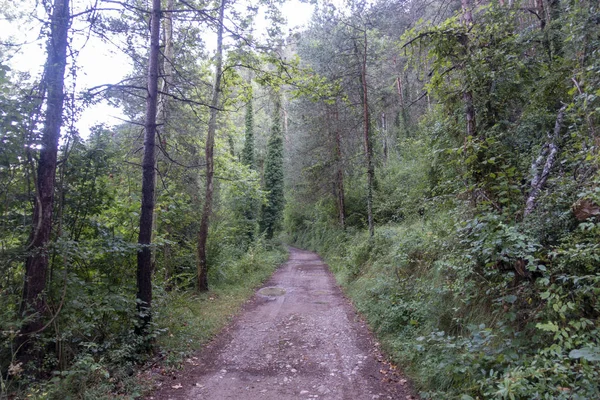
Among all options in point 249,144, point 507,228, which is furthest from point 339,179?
point 507,228

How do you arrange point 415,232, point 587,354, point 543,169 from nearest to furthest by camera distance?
point 587,354
point 543,169
point 415,232

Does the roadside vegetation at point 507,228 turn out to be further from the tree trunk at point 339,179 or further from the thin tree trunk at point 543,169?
the tree trunk at point 339,179

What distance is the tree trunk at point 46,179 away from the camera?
4.33 m

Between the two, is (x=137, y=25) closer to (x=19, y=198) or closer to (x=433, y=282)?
(x=19, y=198)

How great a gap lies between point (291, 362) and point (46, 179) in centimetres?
450

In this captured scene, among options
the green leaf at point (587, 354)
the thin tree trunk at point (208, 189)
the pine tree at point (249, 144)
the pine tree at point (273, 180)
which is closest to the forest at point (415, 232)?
the green leaf at point (587, 354)

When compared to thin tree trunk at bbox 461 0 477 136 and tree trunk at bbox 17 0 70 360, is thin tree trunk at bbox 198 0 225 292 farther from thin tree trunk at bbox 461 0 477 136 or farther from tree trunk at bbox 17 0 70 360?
thin tree trunk at bbox 461 0 477 136

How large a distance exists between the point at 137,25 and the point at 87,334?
6.03 m

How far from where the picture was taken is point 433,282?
263 inches

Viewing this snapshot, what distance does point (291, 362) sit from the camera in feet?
19.1

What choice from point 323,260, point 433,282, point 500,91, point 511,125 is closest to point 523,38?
point 500,91

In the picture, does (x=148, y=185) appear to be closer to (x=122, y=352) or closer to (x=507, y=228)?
(x=122, y=352)

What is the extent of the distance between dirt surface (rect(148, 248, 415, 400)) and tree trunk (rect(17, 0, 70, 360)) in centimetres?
189

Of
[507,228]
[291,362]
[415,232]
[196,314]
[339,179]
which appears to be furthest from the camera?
[339,179]
